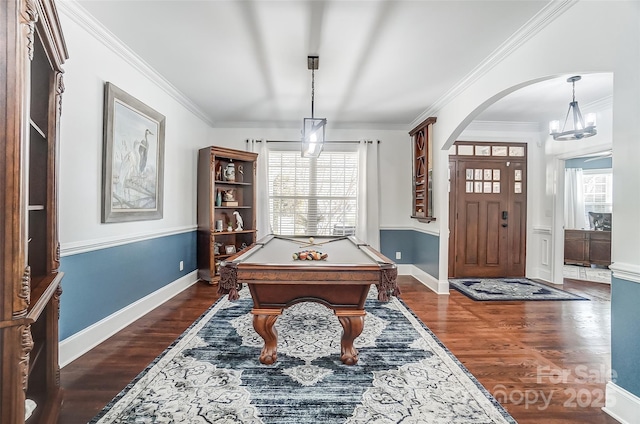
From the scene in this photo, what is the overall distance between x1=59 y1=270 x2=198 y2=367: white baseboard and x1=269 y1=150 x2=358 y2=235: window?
6.79 ft

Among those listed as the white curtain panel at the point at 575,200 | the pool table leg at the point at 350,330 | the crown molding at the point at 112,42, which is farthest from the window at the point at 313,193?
the white curtain panel at the point at 575,200

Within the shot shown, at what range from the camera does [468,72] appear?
3.23m

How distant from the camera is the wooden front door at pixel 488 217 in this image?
523 centimetres

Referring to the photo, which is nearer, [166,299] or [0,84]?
[0,84]

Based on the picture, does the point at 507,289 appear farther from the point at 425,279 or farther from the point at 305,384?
the point at 305,384

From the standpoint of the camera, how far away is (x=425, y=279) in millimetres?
4773

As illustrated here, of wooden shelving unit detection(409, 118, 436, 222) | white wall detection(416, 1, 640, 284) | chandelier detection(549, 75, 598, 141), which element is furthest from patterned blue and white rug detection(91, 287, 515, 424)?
chandelier detection(549, 75, 598, 141)

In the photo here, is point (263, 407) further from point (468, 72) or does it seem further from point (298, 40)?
point (468, 72)

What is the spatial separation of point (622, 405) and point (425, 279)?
3.04m

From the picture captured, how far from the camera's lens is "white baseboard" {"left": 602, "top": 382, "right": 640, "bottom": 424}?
166cm

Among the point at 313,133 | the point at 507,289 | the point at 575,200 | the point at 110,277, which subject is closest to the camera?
the point at 110,277

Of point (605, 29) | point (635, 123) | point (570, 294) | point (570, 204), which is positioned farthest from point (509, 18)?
point (570, 204)

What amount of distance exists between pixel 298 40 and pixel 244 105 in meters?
1.95

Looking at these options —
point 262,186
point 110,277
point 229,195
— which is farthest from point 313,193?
point 110,277
